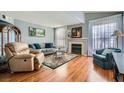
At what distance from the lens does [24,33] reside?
582cm

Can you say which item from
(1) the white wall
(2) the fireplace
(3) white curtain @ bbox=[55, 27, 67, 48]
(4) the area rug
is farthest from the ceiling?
(3) white curtain @ bbox=[55, 27, 67, 48]

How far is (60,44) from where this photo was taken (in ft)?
27.1

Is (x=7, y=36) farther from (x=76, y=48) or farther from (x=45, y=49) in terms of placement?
(x=76, y=48)

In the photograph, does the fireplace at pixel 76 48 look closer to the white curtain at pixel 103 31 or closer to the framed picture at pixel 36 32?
the white curtain at pixel 103 31

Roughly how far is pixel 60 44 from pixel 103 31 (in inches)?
147

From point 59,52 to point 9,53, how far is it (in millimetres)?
3072

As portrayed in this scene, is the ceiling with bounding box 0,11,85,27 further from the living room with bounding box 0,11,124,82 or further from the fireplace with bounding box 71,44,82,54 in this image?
the fireplace with bounding box 71,44,82,54

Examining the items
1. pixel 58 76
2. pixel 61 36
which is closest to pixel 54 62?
pixel 58 76

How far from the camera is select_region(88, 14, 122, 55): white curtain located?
15.5 ft

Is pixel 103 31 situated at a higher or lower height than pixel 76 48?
higher

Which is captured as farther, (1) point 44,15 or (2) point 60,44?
(2) point 60,44

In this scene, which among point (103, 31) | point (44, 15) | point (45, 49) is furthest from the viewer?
point (45, 49)
